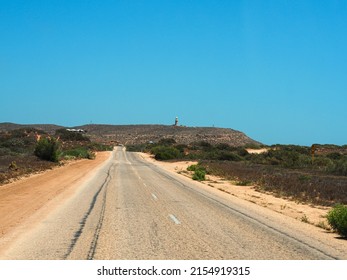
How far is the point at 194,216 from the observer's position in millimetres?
15680

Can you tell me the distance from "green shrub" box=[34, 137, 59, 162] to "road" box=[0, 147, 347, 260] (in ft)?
122

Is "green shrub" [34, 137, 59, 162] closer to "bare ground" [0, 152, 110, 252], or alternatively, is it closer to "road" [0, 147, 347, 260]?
"bare ground" [0, 152, 110, 252]

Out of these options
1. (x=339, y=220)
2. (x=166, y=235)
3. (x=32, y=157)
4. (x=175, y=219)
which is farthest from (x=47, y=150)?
(x=339, y=220)

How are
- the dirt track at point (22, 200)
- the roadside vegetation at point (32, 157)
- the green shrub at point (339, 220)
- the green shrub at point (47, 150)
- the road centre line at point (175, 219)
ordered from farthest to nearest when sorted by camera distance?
the green shrub at point (47, 150) → the roadside vegetation at point (32, 157) → the dirt track at point (22, 200) → the road centre line at point (175, 219) → the green shrub at point (339, 220)

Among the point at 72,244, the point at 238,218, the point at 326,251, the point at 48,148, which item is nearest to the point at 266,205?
the point at 238,218

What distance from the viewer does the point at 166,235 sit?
11695mm

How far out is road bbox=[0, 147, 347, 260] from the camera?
31.2 feet

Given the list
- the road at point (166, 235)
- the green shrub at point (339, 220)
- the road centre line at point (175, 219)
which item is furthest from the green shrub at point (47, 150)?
the green shrub at point (339, 220)

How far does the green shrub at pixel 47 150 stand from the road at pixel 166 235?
37.3m

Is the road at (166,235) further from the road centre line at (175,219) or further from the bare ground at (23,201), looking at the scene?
the bare ground at (23,201)

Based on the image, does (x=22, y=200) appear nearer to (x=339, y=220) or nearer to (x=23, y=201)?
(x=23, y=201)

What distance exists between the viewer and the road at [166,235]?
9.50m

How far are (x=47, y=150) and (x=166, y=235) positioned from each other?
149ft
